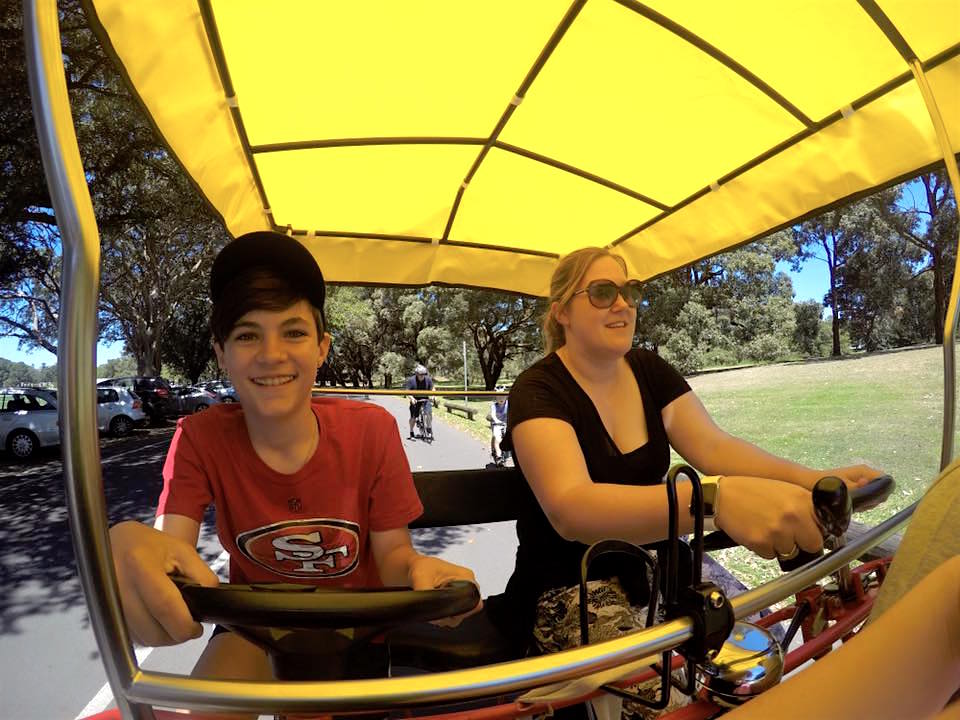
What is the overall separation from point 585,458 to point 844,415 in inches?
446

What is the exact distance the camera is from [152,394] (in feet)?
→ 54.7

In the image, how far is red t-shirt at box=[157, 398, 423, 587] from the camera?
1.26 meters

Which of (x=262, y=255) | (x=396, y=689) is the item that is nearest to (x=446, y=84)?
(x=262, y=255)

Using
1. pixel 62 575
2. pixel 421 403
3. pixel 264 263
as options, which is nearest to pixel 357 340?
pixel 421 403

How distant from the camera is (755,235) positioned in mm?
2270

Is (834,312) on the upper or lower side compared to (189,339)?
lower

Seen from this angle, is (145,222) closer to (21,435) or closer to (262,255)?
(21,435)

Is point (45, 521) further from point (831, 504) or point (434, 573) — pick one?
point (831, 504)

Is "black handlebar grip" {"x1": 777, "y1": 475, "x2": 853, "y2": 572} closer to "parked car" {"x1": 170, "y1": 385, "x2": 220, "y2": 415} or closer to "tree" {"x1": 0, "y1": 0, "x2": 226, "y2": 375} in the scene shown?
"tree" {"x1": 0, "y1": 0, "x2": 226, "y2": 375}

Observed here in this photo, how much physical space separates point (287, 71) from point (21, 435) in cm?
1350

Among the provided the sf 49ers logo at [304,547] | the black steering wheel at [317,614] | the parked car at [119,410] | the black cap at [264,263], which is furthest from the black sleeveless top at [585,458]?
the parked car at [119,410]

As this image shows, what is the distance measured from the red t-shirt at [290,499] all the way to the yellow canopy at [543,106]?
2.78 feet

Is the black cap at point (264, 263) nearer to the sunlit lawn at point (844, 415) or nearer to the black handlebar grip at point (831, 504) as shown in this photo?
the black handlebar grip at point (831, 504)

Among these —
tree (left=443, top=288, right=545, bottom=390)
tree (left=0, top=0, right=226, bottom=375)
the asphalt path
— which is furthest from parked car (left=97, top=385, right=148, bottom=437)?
tree (left=443, top=288, right=545, bottom=390)
